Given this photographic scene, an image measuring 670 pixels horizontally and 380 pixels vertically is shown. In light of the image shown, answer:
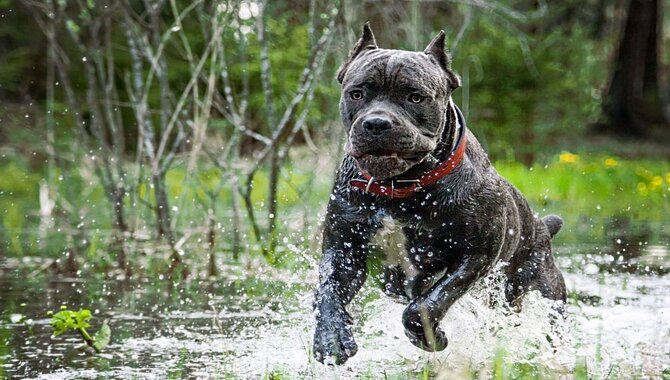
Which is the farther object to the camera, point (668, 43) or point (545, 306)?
point (668, 43)

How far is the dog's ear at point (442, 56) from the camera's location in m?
4.74

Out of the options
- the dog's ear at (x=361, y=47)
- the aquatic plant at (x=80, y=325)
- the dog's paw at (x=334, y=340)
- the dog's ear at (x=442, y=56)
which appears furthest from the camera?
the aquatic plant at (x=80, y=325)

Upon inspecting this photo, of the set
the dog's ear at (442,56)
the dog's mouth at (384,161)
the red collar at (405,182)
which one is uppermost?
the dog's ear at (442,56)

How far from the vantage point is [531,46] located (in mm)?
16797

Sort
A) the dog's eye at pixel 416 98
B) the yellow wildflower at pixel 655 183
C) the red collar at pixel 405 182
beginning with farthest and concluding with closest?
the yellow wildflower at pixel 655 183
the red collar at pixel 405 182
the dog's eye at pixel 416 98

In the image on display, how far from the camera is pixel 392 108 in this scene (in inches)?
Result: 172

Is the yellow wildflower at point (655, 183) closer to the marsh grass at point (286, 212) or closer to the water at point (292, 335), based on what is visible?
the marsh grass at point (286, 212)

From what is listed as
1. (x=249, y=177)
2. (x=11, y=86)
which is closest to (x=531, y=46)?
(x=11, y=86)

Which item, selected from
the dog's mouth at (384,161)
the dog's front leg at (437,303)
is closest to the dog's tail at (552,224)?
the dog's front leg at (437,303)

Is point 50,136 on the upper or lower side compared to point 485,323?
upper

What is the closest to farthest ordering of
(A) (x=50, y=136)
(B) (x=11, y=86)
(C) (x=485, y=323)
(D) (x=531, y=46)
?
(C) (x=485, y=323), (A) (x=50, y=136), (B) (x=11, y=86), (D) (x=531, y=46)

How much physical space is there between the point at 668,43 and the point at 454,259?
3007 centimetres

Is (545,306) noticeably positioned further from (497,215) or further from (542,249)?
(497,215)

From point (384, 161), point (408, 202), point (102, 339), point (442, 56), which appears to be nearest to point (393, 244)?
point (408, 202)
